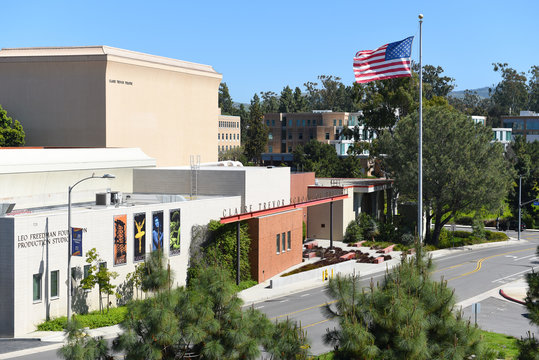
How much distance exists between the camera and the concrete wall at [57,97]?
5456 centimetres

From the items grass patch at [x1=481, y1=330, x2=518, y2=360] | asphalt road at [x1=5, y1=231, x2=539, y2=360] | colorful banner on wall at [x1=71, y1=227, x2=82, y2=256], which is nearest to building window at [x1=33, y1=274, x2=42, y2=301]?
colorful banner on wall at [x1=71, y1=227, x2=82, y2=256]

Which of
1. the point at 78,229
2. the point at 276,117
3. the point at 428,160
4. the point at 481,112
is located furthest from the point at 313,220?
the point at 481,112

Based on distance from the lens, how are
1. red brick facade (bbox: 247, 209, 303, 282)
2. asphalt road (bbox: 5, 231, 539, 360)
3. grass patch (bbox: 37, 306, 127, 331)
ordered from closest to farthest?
grass patch (bbox: 37, 306, 127, 331)
asphalt road (bbox: 5, 231, 539, 360)
red brick facade (bbox: 247, 209, 303, 282)

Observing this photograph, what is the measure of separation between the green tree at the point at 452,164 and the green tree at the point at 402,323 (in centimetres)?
4980

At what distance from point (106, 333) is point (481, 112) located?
15590 centimetres

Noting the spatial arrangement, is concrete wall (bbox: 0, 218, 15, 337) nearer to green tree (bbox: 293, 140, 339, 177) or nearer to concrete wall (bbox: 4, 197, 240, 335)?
concrete wall (bbox: 4, 197, 240, 335)

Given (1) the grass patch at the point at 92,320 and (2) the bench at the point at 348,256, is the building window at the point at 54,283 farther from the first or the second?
(2) the bench at the point at 348,256

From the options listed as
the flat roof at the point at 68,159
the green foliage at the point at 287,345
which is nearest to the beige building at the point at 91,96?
the flat roof at the point at 68,159

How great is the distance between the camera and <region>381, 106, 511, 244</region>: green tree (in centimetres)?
6450

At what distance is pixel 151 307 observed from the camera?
15812mm

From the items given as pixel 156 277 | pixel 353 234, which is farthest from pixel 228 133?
pixel 156 277

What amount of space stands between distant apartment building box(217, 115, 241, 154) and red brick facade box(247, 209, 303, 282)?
310 ft

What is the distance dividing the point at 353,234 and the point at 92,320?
34905 mm

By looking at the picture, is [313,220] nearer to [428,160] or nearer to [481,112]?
[428,160]
